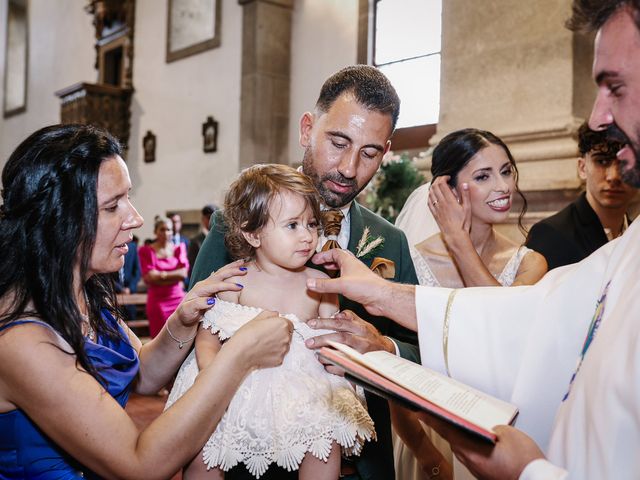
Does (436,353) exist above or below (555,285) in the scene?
below

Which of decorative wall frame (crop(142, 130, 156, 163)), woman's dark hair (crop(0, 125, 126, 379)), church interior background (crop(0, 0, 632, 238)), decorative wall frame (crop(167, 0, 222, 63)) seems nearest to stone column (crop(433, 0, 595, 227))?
church interior background (crop(0, 0, 632, 238))

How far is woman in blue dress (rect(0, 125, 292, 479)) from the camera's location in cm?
146

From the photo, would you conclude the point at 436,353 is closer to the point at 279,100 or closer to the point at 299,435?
the point at 299,435

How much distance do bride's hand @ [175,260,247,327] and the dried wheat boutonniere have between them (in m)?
0.45

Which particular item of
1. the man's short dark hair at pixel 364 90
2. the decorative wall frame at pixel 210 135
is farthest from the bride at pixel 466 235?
the decorative wall frame at pixel 210 135

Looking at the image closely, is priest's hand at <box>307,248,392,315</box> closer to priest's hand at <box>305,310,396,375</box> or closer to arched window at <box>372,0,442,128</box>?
priest's hand at <box>305,310,396,375</box>

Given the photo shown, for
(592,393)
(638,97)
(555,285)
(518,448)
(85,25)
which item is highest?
(85,25)

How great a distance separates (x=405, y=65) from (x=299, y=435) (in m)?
6.27

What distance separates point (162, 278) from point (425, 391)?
5569 mm

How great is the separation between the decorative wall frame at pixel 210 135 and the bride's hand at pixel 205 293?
8.03 meters

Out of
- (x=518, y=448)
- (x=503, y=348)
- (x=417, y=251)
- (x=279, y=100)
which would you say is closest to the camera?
(x=518, y=448)

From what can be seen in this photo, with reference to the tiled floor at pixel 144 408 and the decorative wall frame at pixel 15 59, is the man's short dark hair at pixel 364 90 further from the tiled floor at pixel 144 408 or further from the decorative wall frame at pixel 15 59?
the decorative wall frame at pixel 15 59

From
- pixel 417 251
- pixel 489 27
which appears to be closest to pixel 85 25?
pixel 489 27

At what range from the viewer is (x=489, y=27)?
451cm
